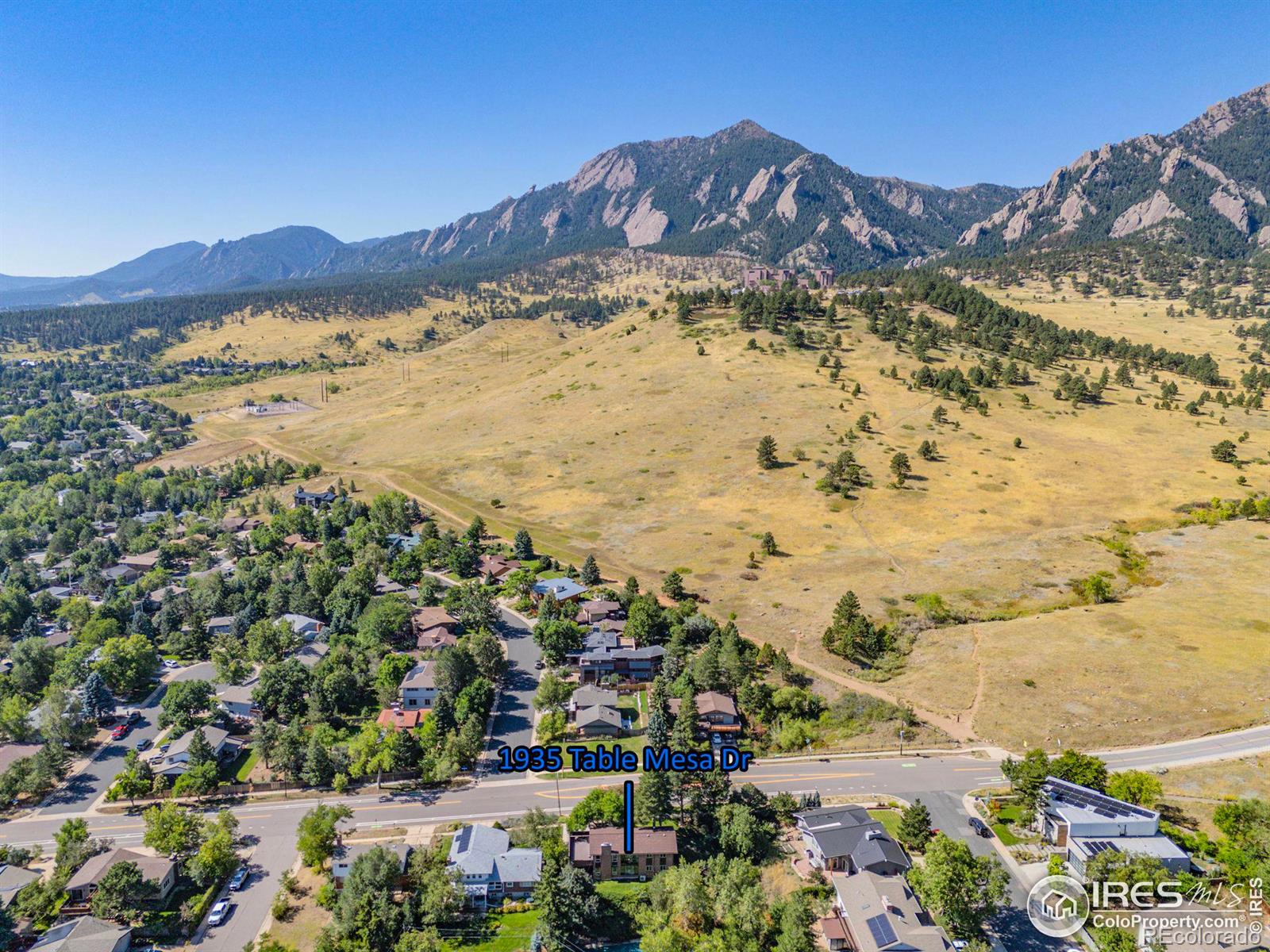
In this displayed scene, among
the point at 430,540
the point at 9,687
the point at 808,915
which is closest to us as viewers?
the point at 808,915

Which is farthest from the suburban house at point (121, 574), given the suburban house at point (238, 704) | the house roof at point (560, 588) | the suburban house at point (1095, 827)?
the suburban house at point (1095, 827)

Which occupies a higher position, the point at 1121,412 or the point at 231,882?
the point at 1121,412

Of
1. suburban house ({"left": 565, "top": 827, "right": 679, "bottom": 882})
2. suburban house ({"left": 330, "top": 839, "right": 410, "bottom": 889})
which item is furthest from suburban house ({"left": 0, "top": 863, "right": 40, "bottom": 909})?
suburban house ({"left": 565, "top": 827, "right": 679, "bottom": 882})

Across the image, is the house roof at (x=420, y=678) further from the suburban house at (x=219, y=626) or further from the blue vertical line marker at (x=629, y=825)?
the suburban house at (x=219, y=626)

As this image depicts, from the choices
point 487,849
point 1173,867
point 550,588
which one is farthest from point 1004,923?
point 550,588

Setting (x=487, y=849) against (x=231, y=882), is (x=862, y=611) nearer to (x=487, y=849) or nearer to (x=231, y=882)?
(x=487, y=849)

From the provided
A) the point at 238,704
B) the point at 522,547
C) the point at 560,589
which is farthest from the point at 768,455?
the point at 238,704

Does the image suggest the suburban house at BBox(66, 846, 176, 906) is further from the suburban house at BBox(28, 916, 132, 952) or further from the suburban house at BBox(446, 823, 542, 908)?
the suburban house at BBox(446, 823, 542, 908)
